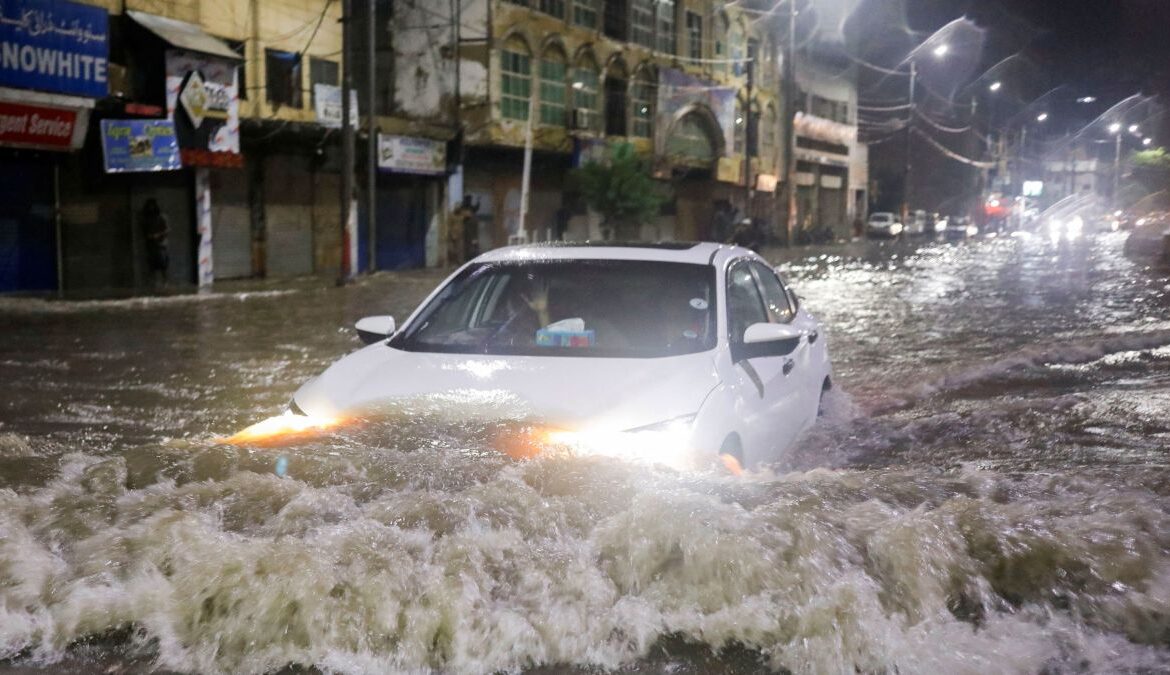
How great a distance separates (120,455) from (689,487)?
2.40 metres

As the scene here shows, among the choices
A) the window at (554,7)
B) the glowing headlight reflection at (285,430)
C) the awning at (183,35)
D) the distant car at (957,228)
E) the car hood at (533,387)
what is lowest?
the glowing headlight reflection at (285,430)

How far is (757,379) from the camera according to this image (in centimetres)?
571

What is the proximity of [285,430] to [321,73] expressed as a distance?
23.5 metres

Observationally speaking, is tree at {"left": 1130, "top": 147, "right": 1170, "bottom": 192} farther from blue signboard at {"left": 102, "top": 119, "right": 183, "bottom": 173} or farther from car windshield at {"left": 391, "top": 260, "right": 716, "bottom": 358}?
car windshield at {"left": 391, "top": 260, "right": 716, "bottom": 358}

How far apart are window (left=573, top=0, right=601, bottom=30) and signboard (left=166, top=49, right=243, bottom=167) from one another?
52.8ft

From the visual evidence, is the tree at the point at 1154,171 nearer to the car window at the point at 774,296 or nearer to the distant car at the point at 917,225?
the distant car at the point at 917,225

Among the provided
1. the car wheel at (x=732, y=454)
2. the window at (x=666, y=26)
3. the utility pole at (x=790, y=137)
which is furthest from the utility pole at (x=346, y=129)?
the utility pole at (x=790, y=137)

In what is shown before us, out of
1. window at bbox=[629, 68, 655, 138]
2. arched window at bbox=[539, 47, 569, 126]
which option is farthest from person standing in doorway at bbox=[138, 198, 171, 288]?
window at bbox=[629, 68, 655, 138]

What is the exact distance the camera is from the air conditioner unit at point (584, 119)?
37469 millimetres

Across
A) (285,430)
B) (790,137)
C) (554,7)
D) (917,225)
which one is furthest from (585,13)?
(917,225)

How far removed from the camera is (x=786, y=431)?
20.6 feet

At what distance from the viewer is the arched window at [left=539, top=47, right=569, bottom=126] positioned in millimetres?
35606

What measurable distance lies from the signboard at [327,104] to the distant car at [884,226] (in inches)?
1711

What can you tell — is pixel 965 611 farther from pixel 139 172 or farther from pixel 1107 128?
pixel 1107 128
